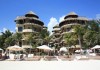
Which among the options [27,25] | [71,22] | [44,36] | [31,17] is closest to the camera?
[27,25]

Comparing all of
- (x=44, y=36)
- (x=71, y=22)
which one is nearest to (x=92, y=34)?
(x=71, y=22)

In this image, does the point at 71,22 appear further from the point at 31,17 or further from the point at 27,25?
the point at 27,25

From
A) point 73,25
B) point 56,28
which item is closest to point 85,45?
point 73,25

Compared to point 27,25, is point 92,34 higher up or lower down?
lower down

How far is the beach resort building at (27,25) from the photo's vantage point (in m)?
63.6

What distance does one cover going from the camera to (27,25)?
2566 inches

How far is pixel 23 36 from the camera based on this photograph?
6431 cm

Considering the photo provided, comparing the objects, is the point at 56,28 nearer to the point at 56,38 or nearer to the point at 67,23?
the point at 56,38

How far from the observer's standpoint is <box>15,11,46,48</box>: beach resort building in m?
63.6

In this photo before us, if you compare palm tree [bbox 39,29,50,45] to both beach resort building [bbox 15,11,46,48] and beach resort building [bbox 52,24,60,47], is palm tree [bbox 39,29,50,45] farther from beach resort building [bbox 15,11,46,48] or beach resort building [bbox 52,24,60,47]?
beach resort building [bbox 52,24,60,47]
